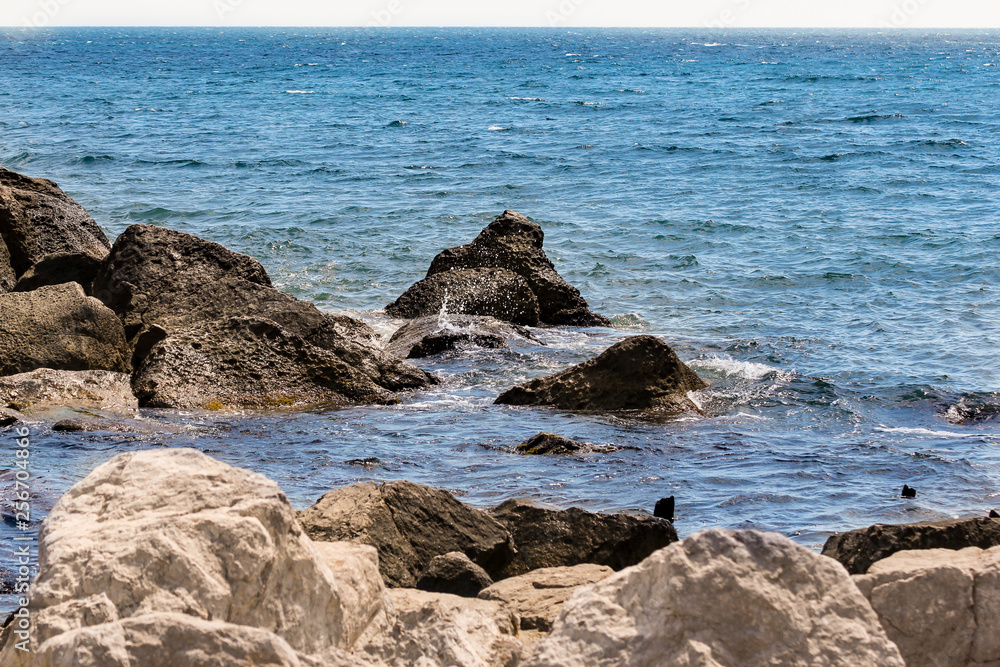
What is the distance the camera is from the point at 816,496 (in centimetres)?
805

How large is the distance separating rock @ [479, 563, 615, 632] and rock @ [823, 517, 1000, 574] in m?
1.32

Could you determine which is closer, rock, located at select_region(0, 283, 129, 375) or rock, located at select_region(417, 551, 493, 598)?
rock, located at select_region(417, 551, 493, 598)

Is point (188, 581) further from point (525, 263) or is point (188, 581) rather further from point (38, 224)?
point (525, 263)

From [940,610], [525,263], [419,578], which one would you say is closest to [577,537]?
[419,578]

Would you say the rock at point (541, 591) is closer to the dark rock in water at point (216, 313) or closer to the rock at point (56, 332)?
the dark rock in water at point (216, 313)

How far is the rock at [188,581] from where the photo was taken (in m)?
3.08

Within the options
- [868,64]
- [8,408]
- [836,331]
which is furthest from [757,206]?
[868,64]

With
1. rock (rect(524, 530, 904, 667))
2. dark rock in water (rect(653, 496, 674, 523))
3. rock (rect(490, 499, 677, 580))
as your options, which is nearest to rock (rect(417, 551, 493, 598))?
rock (rect(490, 499, 677, 580))

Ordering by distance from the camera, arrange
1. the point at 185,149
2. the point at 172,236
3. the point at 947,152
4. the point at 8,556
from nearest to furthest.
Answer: the point at 8,556 → the point at 172,236 → the point at 947,152 → the point at 185,149

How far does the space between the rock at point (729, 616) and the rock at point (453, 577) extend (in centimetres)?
166

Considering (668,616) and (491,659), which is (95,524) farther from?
(668,616)

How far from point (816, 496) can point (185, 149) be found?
2803 cm

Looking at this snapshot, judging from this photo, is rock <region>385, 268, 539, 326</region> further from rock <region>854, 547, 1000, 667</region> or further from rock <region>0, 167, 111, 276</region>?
rock <region>854, 547, 1000, 667</region>

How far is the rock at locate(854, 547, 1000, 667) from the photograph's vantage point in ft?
12.4
